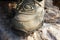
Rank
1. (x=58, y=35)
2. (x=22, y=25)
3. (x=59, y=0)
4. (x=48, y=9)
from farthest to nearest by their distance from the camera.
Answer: (x=59, y=0) < (x=48, y=9) < (x=58, y=35) < (x=22, y=25)

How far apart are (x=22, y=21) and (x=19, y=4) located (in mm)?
122

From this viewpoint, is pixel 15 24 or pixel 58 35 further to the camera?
pixel 58 35

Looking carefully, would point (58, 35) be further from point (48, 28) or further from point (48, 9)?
point (48, 9)

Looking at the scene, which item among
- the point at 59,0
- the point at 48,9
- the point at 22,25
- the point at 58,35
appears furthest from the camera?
the point at 59,0

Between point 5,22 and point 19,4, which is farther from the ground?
point 19,4

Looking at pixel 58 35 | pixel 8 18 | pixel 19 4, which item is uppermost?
pixel 19 4

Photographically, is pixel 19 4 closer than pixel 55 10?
Yes

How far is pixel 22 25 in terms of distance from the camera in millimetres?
912

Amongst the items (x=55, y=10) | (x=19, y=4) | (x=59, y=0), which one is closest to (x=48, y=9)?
(x=55, y=10)

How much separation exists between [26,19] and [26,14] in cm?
4

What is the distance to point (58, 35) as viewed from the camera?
112 cm

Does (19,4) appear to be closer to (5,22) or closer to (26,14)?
(26,14)

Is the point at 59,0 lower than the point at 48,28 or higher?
higher

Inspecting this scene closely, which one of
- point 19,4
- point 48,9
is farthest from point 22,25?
point 48,9
